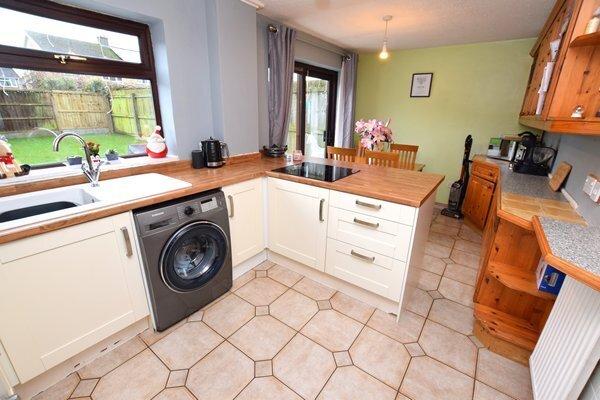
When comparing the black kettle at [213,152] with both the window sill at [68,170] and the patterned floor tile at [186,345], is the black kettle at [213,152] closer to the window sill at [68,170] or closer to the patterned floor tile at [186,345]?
the window sill at [68,170]

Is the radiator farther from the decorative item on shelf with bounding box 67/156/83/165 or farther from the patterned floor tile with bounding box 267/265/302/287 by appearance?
the decorative item on shelf with bounding box 67/156/83/165

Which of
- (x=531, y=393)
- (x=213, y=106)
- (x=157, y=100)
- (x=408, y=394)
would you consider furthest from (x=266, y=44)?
(x=531, y=393)

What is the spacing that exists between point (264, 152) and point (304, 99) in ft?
3.99

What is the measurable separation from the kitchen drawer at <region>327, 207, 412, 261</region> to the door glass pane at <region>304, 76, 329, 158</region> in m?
2.26

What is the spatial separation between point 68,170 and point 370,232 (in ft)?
6.69

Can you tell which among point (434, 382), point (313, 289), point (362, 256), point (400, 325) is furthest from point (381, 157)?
point (434, 382)

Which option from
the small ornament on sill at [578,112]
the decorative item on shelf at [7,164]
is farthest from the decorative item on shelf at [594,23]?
the decorative item on shelf at [7,164]

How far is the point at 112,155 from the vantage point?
6.50 ft

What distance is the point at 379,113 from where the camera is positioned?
167 inches

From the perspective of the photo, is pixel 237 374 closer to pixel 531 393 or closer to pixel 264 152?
pixel 531 393

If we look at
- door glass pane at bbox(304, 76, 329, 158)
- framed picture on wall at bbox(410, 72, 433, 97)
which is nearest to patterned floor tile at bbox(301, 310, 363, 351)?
door glass pane at bbox(304, 76, 329, 158)

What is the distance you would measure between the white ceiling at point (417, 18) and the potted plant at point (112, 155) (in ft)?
5.83

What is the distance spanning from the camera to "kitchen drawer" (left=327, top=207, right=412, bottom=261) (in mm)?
1604

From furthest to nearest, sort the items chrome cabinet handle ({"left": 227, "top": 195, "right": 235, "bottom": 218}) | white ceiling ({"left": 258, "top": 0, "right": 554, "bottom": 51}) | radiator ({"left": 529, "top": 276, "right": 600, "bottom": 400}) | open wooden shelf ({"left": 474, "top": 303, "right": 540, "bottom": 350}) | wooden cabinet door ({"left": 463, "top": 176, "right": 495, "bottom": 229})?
wooden cabinet door ({"left": 463, "top": 176, "right": 495, "bottom": 229}), white ceiling ({"left": 258, "top": 0, "right": 554, "bottom": 51}), chrome cabinet handle ({"left": 227, "top": 195, "right": 235, "bottom": 218}), open wooden shelf ({"left": 474, "top": 303, "right": 540, "bottom": 350}), radiator ({"left": 529, "top": 276, "right": 600, "bottom": 400})
